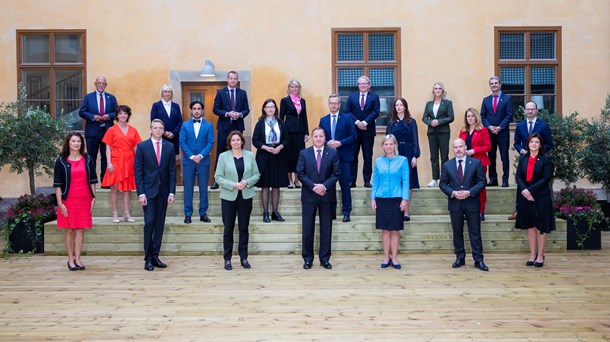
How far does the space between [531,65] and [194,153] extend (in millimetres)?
6044

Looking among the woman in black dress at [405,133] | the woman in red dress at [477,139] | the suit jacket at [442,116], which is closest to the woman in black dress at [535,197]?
the woman in red dress at [477,139]

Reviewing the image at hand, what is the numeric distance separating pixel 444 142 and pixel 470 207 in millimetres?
2380

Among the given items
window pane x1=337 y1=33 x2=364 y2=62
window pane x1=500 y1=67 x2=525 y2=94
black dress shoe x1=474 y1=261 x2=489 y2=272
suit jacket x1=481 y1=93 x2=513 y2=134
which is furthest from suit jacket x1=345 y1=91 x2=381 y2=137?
window pane x1=500 y1=67 x2=525 y2=94

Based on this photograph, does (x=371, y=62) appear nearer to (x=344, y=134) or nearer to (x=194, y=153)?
(x=344, y=134)

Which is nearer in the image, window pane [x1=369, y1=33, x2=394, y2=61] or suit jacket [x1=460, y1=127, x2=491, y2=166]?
suit jacket [x1=460, y1=127, x2=491, y2=166]

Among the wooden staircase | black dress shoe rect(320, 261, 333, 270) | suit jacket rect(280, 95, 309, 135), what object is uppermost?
suit jacket rect(280, 95, 309, 135)

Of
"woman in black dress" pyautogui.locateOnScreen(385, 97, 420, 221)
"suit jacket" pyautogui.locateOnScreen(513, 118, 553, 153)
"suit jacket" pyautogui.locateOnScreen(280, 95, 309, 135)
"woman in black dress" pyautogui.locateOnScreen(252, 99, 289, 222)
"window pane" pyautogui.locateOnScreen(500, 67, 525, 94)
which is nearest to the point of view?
"woman in black dress" pyautogui.locateOnScreen(252, 99, 289, 222)

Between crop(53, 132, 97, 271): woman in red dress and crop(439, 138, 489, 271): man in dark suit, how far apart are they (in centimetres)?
409

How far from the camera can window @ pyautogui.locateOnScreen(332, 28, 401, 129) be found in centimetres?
1216

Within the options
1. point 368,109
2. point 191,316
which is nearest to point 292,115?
point 368,109

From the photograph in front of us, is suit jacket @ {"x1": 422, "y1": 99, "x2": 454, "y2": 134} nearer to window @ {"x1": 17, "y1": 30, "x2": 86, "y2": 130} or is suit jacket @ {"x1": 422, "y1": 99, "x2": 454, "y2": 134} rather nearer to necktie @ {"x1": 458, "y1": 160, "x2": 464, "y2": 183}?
necktie @ {"x1": 458, "y1": 160, "x2": 464, "y2": 183}

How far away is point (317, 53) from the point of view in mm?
12094

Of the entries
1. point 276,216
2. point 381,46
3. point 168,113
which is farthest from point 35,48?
point 381,46

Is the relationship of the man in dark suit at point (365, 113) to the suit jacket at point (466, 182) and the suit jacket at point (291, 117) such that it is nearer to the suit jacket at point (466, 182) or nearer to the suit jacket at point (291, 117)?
the suit jacket at point (291, 117)
